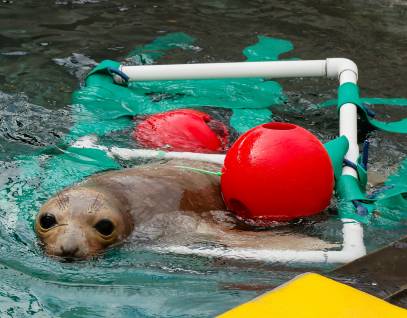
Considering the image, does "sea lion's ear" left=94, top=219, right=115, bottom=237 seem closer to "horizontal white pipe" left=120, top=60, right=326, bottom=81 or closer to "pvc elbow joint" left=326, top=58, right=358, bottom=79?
"horizontal white pipe" left=120, top=60, right=326, bottom=81

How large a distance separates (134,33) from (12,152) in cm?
341

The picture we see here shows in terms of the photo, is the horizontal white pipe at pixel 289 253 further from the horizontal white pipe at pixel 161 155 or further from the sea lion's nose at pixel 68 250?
the horizontal white pipe at pixel 161 155

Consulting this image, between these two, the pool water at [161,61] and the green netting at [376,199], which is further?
the green netting at [376,199]

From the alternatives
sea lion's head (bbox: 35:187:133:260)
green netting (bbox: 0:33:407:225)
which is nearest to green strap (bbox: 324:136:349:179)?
green netting (bbox: 0:33:407:225)

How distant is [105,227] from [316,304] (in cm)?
155

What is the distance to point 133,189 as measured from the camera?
3680mm

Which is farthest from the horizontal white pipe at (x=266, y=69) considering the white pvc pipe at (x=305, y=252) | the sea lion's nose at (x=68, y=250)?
the sea lion's nose at (x=68, y=250)

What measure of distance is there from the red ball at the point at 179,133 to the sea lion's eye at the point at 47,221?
53.7 inches

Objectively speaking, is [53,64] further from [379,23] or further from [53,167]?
[379,23]

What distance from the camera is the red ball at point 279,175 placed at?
12.1 feet

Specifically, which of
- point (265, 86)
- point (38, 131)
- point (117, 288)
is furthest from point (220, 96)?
point (117, 288)

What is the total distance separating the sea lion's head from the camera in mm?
3203

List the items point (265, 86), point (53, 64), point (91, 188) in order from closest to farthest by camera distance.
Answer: point (91, 188), point (265, 86), point (53, 64)

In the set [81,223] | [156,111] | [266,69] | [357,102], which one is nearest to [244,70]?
[266,69]
